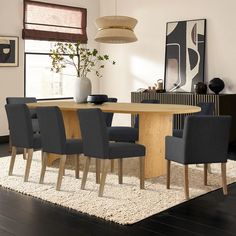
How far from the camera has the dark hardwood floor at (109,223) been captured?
3.30 m

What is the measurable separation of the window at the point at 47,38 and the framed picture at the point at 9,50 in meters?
0.24

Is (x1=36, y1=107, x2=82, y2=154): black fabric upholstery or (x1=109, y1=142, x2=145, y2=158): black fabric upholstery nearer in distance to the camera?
(x1=109, y1=142, x2=145, y2=158): black fabric upholstery

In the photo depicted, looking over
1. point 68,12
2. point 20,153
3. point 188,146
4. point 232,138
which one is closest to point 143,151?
point 188,146

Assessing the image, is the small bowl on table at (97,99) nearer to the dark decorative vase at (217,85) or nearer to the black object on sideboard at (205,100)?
the black object on sideboard at (205,100)

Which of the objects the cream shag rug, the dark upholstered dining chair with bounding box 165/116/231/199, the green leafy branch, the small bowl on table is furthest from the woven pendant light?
the cream shag rug

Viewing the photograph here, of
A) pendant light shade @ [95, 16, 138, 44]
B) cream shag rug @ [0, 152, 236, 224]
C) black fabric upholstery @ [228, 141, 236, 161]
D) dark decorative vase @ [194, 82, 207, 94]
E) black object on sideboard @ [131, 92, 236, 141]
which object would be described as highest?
pendant light shade @ [95, 16, 138, 44]

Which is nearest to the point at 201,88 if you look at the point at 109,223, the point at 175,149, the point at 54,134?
the point at 175,149

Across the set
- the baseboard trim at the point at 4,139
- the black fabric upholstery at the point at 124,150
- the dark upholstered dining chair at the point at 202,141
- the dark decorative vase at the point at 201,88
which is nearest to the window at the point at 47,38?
the baseboard trim at the point at 4,139

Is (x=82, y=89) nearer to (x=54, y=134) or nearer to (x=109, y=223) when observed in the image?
(x=54, y=134)

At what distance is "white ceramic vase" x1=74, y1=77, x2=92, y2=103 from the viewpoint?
5.82 metres

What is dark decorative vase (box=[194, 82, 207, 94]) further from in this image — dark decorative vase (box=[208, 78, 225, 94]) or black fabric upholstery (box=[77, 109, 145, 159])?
black fabric upholstery (box=[77, 109, 145, 159])

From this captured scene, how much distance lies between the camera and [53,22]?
8.44 m

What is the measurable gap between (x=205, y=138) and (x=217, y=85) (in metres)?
3.31

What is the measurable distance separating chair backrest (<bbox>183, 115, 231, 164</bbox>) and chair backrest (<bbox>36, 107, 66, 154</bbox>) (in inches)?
49.0
